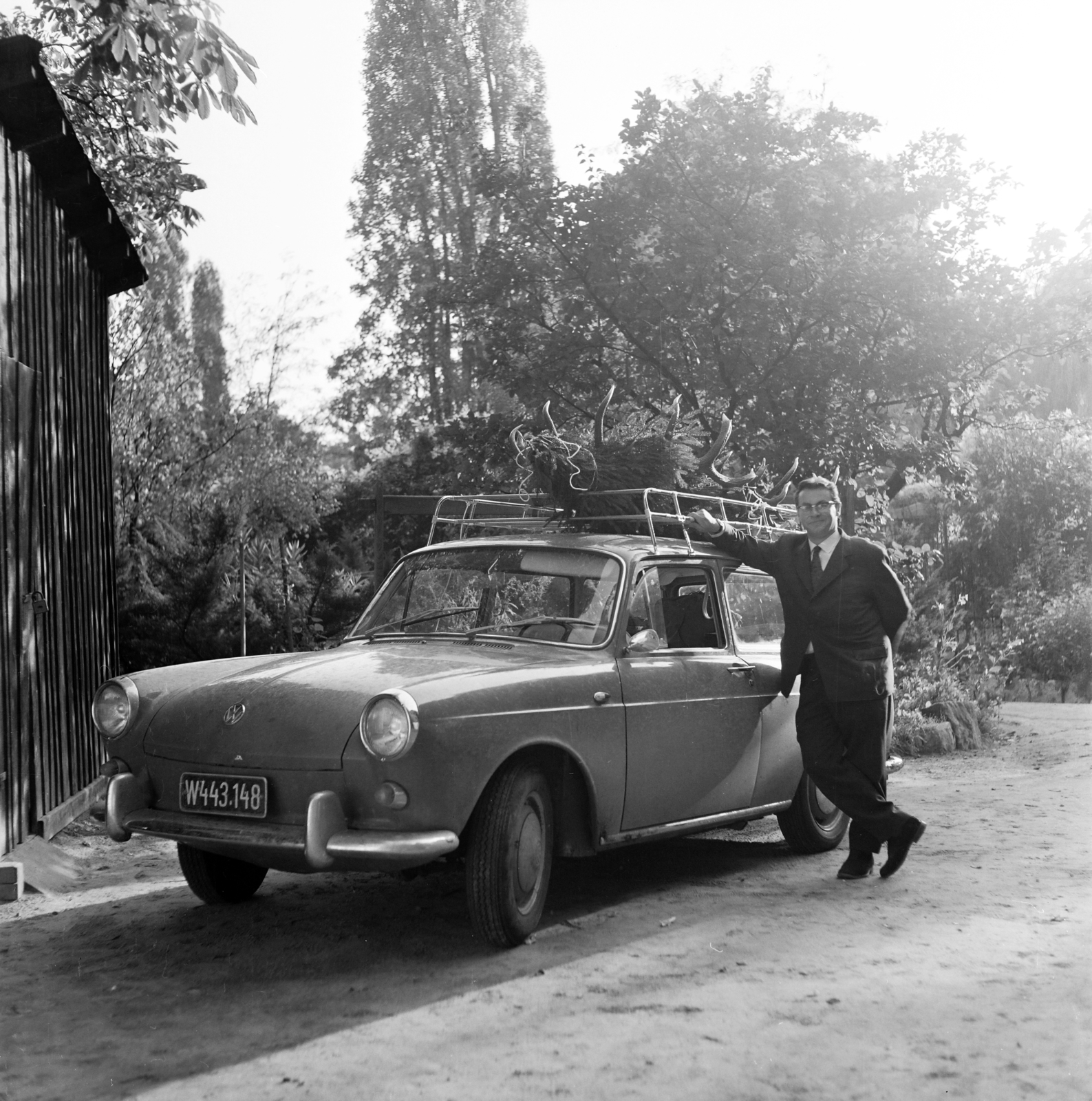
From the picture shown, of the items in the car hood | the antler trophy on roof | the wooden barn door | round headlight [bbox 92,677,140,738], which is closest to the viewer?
the car hood

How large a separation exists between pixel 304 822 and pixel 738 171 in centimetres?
1086

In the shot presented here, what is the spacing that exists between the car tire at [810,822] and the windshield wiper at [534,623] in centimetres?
192

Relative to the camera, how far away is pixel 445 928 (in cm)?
571

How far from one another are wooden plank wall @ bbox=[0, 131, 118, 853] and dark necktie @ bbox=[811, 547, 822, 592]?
428 centimetres

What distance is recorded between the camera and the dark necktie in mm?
6816

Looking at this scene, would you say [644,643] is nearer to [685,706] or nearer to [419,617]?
[685,706]

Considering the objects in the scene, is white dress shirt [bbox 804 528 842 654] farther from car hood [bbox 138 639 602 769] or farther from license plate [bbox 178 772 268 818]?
license plate [bbox 178 772 268 818]

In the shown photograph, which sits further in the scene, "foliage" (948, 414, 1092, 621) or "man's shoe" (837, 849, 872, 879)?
"foliage" (948, 414, 1092, 621)

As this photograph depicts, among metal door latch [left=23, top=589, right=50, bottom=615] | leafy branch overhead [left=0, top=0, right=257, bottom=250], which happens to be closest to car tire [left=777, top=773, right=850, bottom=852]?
metal door latch [left=23, top=589, right=50, bottom=615]

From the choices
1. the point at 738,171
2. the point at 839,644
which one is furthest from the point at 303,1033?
the point at 738,171

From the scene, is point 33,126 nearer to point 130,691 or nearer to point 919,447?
point 130,691

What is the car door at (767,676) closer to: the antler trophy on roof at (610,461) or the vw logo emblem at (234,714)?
the antler trophy on roof at (610,461)

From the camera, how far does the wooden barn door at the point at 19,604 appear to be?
7.11 meters

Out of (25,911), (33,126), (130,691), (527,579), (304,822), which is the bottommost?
(25,911)
